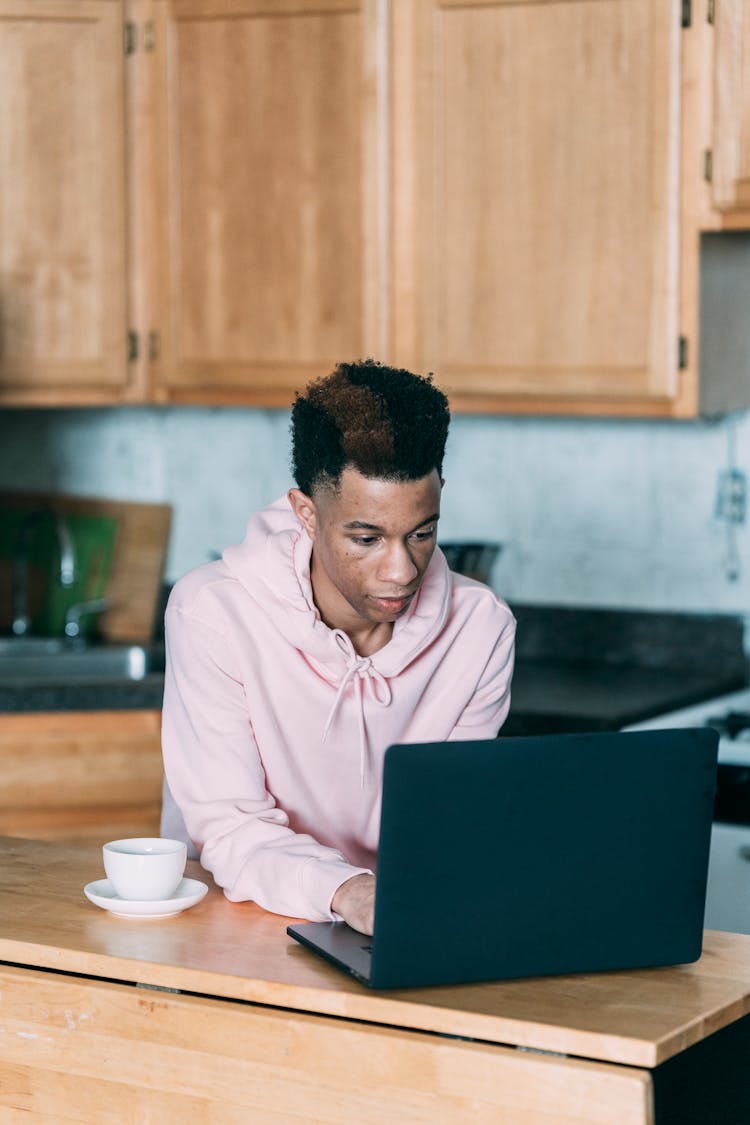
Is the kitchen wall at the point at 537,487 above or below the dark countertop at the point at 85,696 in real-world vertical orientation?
above

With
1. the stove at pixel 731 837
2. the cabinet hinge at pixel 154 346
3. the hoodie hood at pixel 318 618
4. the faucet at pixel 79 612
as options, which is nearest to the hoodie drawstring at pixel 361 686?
the hoodie hood at pixel 318 618

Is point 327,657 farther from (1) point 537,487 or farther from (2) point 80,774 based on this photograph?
(1) point 537,487

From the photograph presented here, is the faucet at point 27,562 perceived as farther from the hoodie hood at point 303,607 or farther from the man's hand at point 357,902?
the man's hand at point 357,902

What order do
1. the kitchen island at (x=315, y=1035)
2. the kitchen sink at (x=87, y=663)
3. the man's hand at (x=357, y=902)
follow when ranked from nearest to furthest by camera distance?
the kitchen island at (x=315, y=1035) < the man's hand at (x=357, y=902) < the kitchen sink at (x=87, y=663)

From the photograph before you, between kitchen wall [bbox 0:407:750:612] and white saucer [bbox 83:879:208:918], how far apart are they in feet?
6.41

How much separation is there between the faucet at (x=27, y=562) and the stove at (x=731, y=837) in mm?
1486

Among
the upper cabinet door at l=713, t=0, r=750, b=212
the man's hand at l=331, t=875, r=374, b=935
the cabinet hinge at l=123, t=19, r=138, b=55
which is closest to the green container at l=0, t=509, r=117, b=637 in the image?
the cabinet hinge at l=123, t=19, r=138, b=55

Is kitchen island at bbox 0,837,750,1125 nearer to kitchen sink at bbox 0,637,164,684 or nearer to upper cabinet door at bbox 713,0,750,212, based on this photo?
upper cabinet door at bbox 713,0,750,212

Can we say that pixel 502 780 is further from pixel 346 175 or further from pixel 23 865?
pixel 346 175

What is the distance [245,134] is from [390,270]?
427 mm

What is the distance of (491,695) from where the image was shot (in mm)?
2158

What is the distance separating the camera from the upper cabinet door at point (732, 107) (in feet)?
10.1

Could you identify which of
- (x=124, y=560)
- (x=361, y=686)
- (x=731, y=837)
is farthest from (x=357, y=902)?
(x=124, y=560)

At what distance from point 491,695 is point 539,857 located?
624mm
